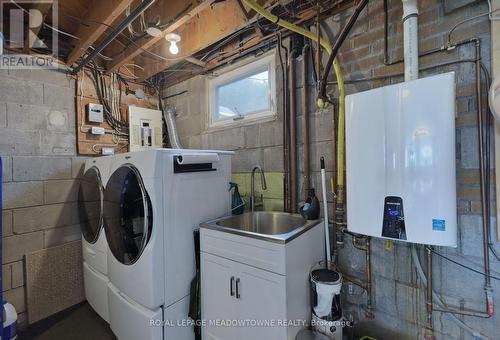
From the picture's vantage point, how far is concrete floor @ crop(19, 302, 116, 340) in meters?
1.91

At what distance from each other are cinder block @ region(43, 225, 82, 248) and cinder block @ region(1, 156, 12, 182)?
58 centimetres

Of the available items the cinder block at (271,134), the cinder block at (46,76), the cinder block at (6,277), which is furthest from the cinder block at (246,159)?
the cinder block at (6,277)

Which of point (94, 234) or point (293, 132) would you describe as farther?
point (94, 234)

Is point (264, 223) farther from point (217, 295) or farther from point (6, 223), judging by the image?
point (6, 223)

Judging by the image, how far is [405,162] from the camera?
111cm

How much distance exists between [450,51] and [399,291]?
4.74ft

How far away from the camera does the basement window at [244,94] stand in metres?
2.11

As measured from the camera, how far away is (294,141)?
1.86 metres

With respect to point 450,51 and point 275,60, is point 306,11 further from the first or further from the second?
point 450,51

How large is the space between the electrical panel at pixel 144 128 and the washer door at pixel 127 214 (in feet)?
3.49

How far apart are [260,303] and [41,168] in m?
2.36

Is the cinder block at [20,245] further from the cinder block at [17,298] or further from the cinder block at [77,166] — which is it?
the cinder block at [77,166]

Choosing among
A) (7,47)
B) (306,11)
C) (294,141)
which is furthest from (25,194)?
(306,11)

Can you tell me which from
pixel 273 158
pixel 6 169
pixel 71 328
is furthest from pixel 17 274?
pixel 273 158
